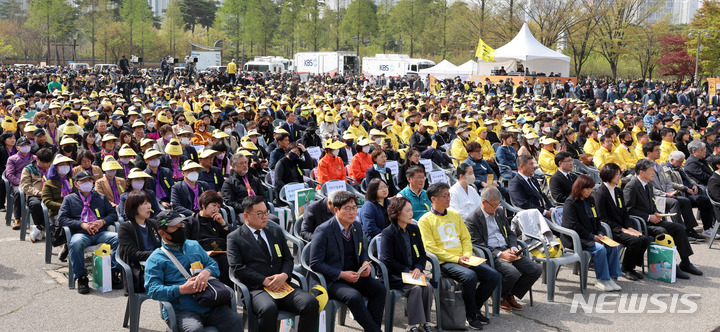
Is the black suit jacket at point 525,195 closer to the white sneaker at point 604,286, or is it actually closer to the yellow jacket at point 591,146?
the white sneaker at point 604,286

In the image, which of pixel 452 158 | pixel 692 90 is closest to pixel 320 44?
pixel 692 90

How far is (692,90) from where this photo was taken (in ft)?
97.2

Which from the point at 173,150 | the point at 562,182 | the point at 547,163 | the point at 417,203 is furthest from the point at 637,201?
the point at 173,150

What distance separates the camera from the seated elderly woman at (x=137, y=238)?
561cm

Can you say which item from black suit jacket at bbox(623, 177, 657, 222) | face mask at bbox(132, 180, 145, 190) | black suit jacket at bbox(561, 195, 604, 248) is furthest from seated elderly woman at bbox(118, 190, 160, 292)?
black suit jacket at bbox(623, 177, 657, 222)

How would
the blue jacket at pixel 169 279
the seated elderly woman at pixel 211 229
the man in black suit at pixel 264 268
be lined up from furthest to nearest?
the seated elderly woman at pixel 211 229, the man in black suit at pixel 264 268, the blue jacket at pixel 169 279

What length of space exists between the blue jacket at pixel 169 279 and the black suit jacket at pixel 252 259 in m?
0.32

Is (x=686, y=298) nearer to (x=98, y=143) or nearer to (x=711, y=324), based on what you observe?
(x=711, y=324)

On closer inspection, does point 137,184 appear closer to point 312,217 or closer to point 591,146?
point 312,217

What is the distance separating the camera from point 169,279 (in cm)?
496

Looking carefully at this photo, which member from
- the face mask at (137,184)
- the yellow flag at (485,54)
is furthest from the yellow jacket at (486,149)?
the yellow flag at (485,54)

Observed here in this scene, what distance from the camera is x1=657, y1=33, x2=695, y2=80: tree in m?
48.6

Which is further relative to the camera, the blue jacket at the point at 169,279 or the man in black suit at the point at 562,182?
the man in black suit at the point at 562,182

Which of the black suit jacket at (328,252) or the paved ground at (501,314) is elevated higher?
the black suit jacket at (328,252)
